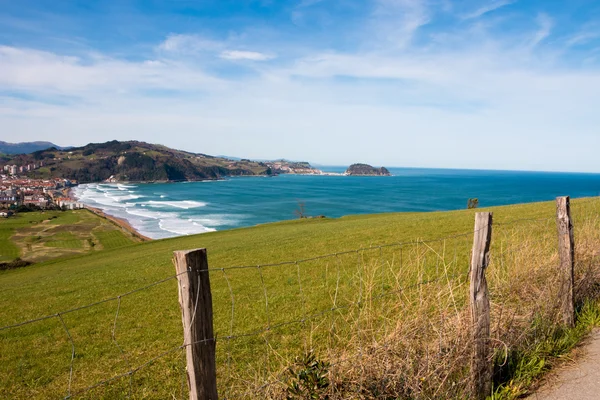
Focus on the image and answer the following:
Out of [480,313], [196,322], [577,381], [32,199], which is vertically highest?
[196,322]

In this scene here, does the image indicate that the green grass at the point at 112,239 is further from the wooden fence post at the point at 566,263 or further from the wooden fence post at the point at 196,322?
the wooden fence post at the point at 196,322

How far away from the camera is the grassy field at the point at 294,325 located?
4.18 metres

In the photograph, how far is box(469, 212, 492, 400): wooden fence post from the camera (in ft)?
14.0

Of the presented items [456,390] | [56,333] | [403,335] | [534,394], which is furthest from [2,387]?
[534,394]

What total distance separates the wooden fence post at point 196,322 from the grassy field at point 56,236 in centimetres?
5052

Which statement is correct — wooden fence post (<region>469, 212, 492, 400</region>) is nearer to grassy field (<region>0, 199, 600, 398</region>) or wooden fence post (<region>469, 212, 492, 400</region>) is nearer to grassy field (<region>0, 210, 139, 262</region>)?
grassy field (<region>0, 199, 600, 398</region>)

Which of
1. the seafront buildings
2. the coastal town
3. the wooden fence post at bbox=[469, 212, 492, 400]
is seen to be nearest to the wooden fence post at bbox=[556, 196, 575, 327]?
the wooden fence post at bbox=[469, 212, 492, 400]

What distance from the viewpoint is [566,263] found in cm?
589

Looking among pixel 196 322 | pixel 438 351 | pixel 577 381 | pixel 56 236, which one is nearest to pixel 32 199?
pixel 56 236

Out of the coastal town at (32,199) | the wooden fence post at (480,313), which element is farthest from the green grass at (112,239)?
the wooden fence post at (480,313)

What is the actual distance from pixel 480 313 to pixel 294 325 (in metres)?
4.36

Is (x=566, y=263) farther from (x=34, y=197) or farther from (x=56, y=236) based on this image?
(x=34, y=197)

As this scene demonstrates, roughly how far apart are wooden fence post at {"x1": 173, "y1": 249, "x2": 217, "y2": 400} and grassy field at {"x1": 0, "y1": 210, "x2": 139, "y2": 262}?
50.5 metres

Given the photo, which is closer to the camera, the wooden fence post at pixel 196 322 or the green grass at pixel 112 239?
the wooden fence post at pixel 196 322
